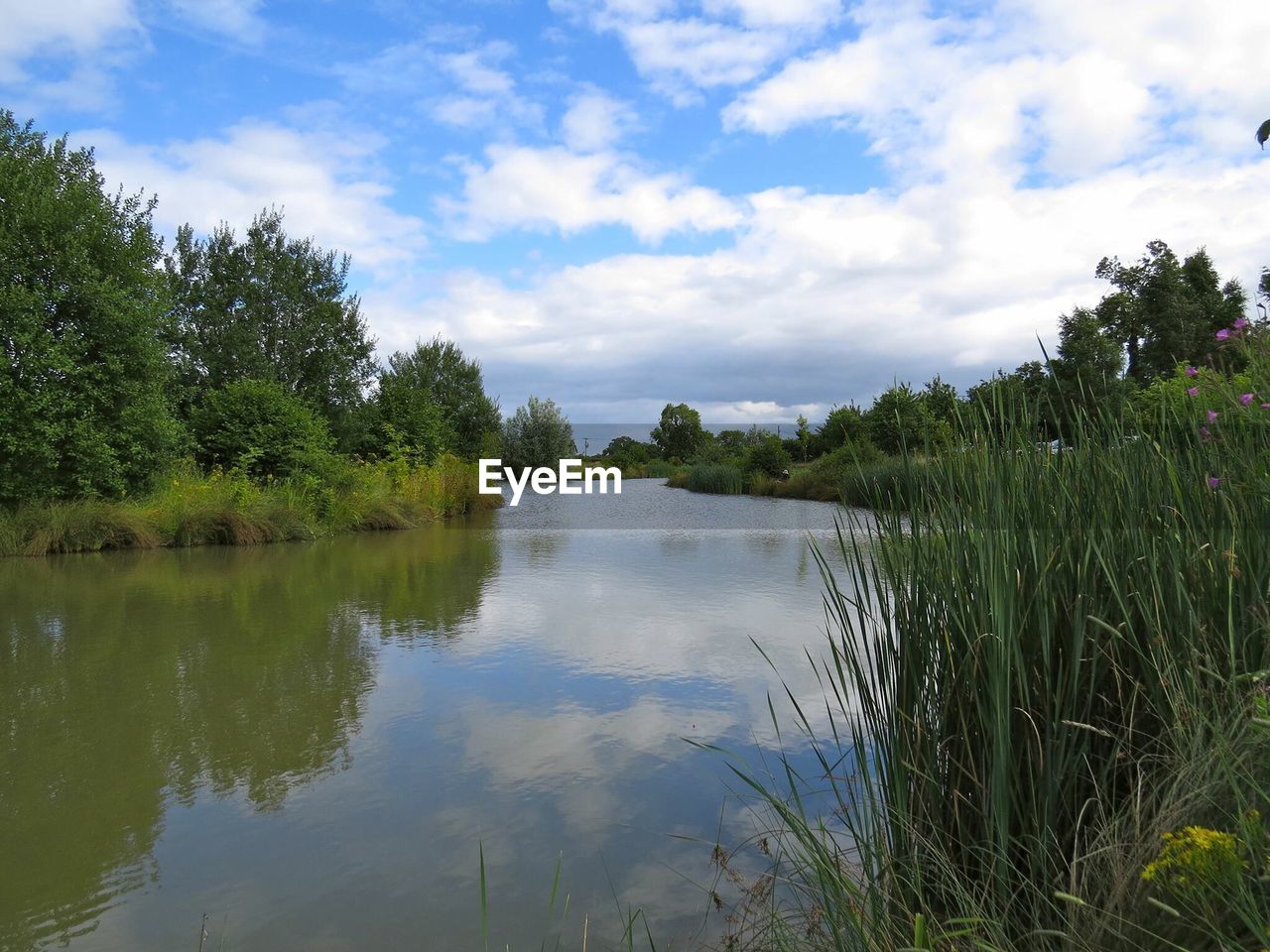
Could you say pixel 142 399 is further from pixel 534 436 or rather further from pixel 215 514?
pixel 534 436

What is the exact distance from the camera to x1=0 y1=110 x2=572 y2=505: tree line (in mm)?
9797

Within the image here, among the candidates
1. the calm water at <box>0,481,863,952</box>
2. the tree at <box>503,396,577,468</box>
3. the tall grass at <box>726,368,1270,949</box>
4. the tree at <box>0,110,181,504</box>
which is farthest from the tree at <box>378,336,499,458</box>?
the tall grass at <box>726,368,1270,949</box>

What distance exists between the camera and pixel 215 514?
10.8 m

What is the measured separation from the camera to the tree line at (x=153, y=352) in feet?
32.1

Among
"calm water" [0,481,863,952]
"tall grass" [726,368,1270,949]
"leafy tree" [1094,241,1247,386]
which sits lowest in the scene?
"calm water" [0,481,863,952]

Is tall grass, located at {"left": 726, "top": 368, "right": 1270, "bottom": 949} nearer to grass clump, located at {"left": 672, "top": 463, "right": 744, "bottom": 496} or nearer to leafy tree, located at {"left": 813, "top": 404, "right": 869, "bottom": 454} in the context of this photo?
leafy tree, located at {"left": 813, "top": 404, "right": 869, "bottom": 454}

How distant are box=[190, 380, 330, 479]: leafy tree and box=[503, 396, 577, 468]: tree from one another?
16303mm

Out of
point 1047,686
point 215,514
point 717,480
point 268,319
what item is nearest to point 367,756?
point 1047,686

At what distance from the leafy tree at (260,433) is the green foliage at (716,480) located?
14420 millimetres

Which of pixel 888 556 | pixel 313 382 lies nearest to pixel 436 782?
pixel 888 556

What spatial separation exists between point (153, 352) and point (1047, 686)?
12.0 m

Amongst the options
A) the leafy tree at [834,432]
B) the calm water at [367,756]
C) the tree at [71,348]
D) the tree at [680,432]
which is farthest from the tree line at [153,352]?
the tree at [680,432]

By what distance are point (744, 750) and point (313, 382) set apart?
18.1 meters

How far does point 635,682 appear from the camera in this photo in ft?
13.9
